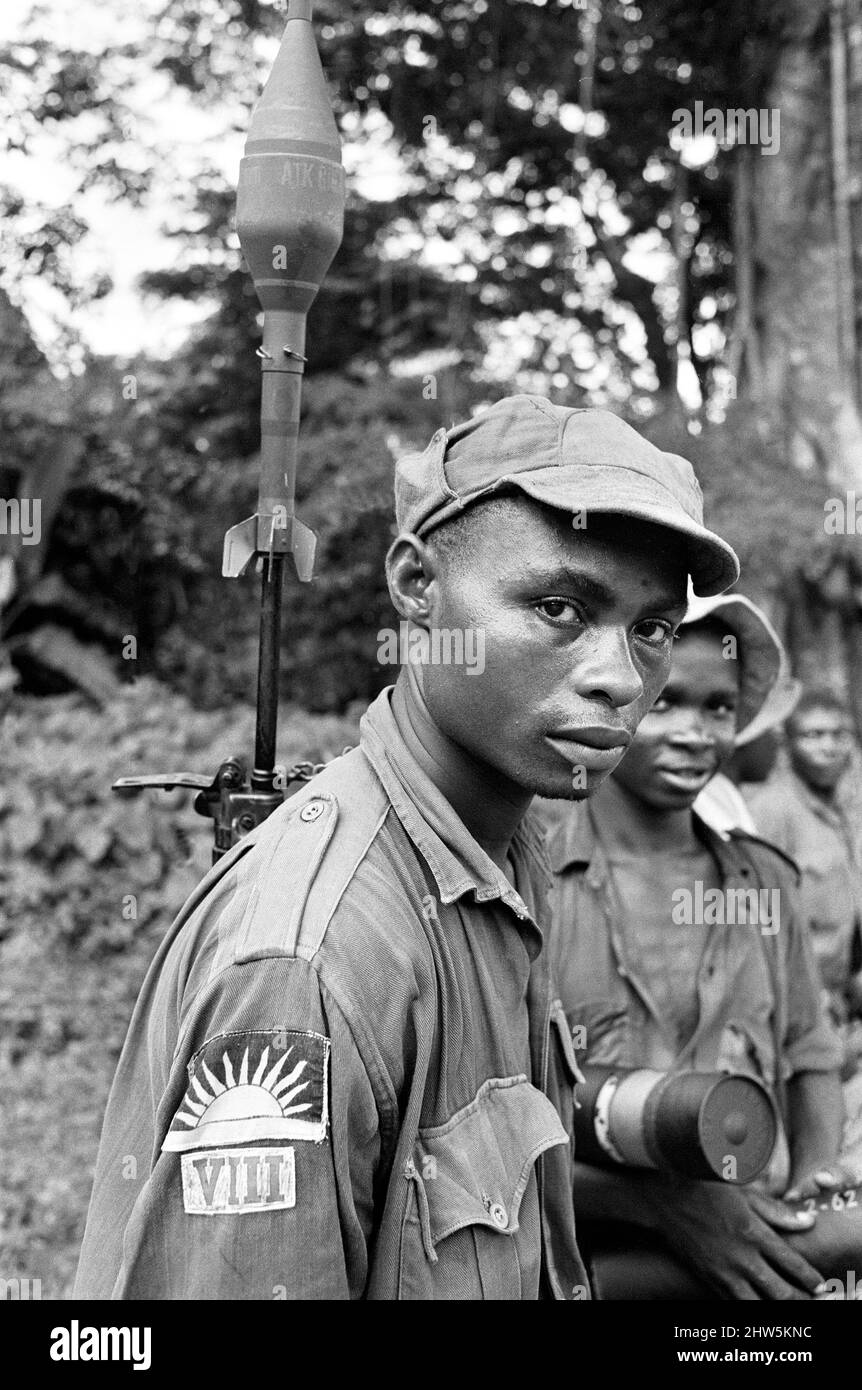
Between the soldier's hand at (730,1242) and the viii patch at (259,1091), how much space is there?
1.34m

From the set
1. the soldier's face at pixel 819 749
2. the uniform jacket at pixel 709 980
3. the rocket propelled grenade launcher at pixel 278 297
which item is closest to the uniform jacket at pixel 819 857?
the soldier's face at pixel 819 749

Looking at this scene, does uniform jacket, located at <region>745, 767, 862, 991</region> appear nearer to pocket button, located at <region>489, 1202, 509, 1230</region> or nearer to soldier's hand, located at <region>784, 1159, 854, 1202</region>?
soldier's hand, located at <region>784, 1159, 854, 1202</region>

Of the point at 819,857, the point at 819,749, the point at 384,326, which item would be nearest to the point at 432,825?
the point at 819,857

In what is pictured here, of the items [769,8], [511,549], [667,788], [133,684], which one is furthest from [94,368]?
[511,549]

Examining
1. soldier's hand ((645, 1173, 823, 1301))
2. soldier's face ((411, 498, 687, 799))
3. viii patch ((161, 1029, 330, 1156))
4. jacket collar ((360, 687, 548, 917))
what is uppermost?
soldier's face ((411, 498, 687, 799))

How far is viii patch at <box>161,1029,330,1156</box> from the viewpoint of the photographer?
1571 mm

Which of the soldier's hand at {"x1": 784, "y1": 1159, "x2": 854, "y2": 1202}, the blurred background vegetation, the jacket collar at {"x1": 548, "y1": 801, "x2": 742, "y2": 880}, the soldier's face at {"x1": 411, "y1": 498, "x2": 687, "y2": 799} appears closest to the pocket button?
the soldier's face at {"x1": 411, "y1": 498, "x2": 687, "y2": 799}

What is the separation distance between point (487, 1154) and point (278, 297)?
1.48 m

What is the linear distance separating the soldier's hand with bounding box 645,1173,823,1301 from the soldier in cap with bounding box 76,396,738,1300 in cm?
67

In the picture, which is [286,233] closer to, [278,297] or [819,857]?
[278,297]

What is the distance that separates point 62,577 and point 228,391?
1.49m

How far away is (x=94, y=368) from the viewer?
8.77 metres

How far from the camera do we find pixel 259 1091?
5.18 feet
